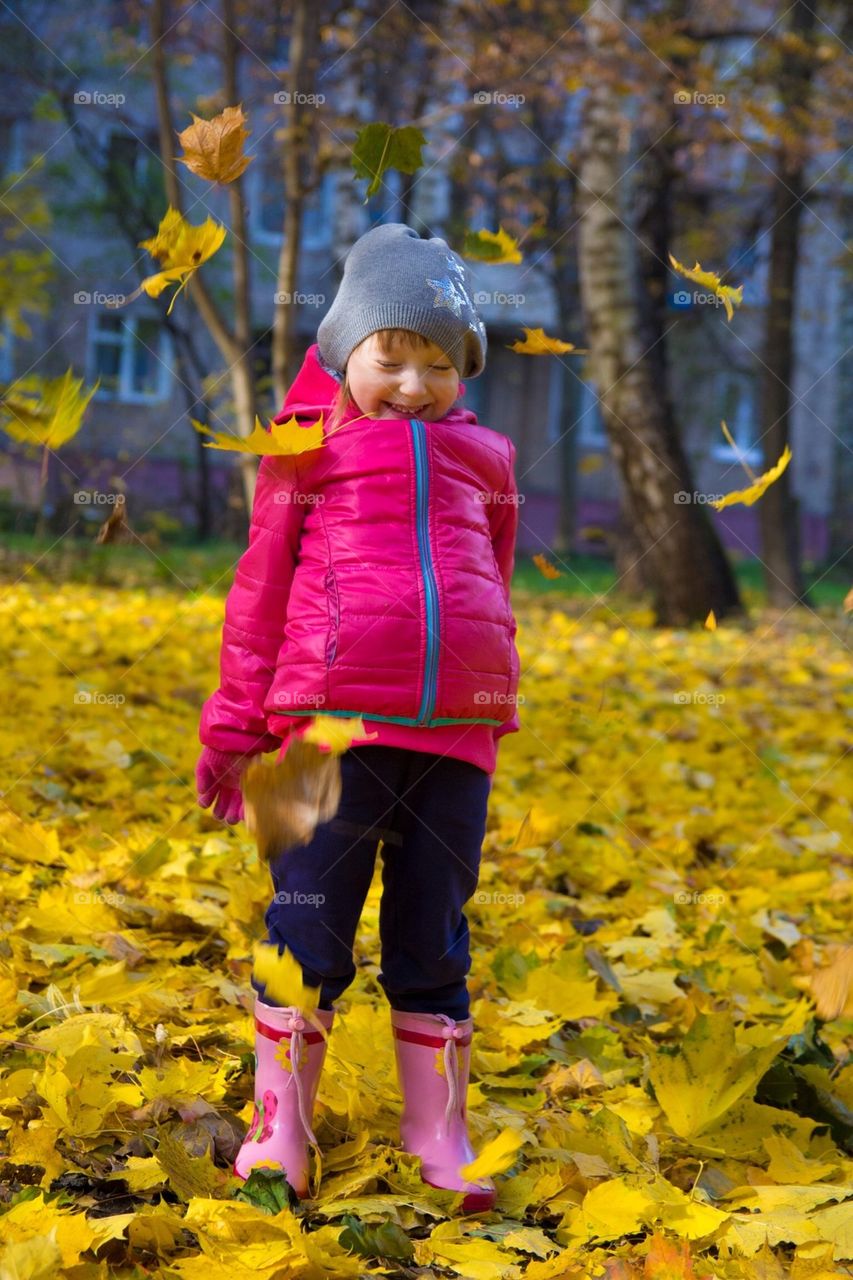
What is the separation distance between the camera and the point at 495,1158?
174 centimetres

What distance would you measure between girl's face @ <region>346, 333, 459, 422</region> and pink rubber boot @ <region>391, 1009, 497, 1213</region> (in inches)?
33.5

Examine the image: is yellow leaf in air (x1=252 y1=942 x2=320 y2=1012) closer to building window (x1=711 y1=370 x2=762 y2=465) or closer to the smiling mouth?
the smiling mouth

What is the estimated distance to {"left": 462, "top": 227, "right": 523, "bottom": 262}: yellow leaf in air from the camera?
227 centimetres

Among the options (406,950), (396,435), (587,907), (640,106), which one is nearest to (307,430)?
(396,435)

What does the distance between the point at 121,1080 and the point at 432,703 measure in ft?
2.39

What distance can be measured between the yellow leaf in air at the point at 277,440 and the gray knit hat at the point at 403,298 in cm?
16

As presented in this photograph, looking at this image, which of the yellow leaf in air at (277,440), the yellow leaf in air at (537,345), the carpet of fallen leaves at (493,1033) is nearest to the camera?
the carpet of fallen leaves at (493,1033)

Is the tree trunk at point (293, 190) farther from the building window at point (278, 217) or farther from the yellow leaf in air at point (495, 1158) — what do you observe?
the building window at point (278, 217)

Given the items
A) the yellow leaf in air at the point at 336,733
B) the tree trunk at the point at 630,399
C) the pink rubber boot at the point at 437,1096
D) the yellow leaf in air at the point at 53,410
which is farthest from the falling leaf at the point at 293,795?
the tree trunk at the point at 630,399

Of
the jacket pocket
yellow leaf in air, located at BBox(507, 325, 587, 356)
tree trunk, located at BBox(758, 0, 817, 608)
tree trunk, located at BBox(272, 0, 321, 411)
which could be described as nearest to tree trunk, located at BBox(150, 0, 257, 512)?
tree trunk, located at BBox(272, 0, 321, 411)

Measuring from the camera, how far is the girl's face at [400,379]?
189 cm

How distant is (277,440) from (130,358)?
18.7 m

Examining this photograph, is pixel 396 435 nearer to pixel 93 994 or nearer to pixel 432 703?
pixel 432 703

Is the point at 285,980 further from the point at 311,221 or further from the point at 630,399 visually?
the point at 311,221
